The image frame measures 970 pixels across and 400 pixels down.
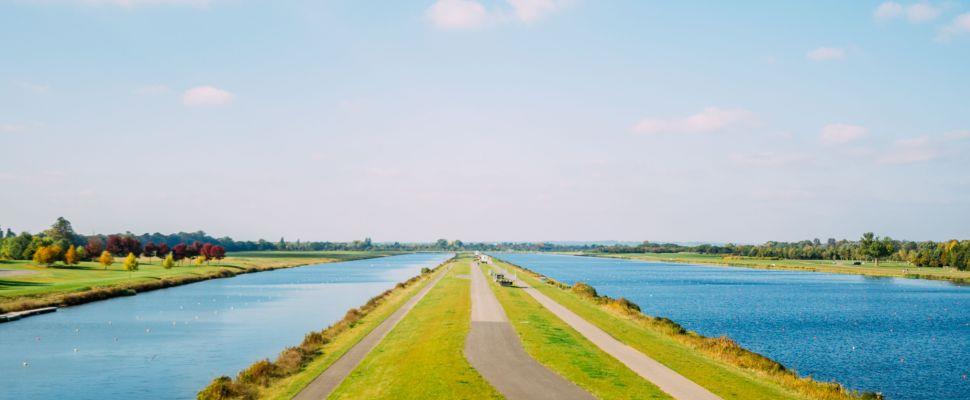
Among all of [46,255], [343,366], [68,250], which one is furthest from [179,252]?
[343,366]

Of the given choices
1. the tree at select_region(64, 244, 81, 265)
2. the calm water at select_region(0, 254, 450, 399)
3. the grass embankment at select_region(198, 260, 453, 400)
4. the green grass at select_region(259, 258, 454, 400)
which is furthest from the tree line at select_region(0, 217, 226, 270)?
the grass embankment at select_region(198, 260, 453, 400)

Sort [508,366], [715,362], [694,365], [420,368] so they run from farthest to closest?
[715,362]
[694,365]
[508,366]
[420,368]

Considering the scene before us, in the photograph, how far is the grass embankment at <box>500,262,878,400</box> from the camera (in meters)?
29.9

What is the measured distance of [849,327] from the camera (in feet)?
202

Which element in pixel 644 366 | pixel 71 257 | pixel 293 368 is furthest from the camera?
pixel 71 257

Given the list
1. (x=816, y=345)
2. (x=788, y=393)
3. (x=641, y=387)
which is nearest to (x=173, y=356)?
(x=641, y=387)

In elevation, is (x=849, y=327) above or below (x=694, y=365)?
below

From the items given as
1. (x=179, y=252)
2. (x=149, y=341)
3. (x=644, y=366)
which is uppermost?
(x=179, y=252)

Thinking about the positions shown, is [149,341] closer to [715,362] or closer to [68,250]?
[715,362]

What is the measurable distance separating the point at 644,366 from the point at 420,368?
11.1 metres

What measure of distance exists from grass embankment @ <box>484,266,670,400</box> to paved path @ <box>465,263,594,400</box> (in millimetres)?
622

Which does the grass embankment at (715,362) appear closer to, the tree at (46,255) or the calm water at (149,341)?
the calm water at (149,341)

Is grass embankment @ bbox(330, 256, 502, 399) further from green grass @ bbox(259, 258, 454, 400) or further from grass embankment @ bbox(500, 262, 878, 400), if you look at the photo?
grass embankment @ bbox(500, 262, 878, 400)

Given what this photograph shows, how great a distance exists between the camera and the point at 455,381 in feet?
99.0
